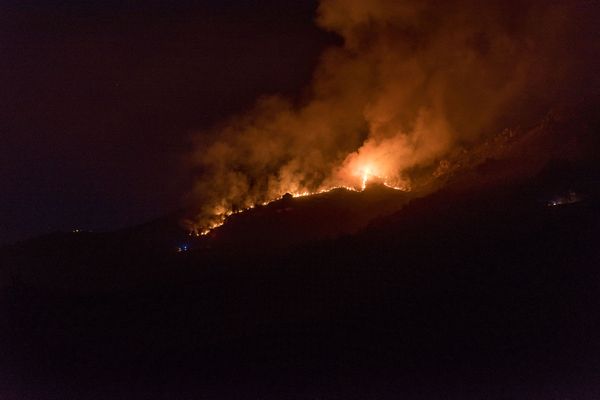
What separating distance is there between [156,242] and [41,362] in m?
8.76

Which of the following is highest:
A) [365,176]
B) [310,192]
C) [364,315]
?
[365,176]

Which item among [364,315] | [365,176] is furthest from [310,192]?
[364,315]

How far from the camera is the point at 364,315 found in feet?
33.8

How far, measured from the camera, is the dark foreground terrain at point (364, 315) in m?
8.64

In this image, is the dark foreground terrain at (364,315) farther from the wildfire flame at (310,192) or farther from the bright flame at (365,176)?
the bright flame at (365,176)

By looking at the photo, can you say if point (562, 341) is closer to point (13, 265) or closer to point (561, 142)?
point (561, 142)

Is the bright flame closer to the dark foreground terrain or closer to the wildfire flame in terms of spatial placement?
the wildfire flame

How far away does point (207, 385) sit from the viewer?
9.06 metres

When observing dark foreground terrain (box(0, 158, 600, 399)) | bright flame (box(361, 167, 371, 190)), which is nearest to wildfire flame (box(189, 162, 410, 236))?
bright flame (box(361, 167, 371, 190))

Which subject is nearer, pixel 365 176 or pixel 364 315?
pixel 364 315

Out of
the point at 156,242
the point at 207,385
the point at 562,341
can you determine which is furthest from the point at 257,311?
the point at 156,242

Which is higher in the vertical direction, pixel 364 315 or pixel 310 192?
pixel 310 192

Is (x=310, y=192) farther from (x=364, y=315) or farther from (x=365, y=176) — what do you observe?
(x=364, y=315)

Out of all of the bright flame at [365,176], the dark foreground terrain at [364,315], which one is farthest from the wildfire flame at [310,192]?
the dark foreground terrain at [364,315]
